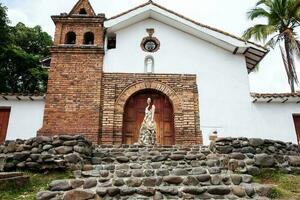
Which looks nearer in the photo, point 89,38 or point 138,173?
point 138,173

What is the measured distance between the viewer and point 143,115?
11.3 metres

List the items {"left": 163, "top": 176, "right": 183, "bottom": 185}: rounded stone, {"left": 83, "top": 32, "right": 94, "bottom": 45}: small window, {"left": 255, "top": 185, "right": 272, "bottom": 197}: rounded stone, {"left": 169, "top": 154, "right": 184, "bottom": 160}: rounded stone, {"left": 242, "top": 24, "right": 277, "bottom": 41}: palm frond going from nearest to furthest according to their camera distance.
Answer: {"left": 255, "top": 185, "right": 272, "bottom": 197}: rounded stone < {"left": 163, "top": 176, "right": 183, "bottom": 185}: rounded stone < {"left": 169, "top": 154, "right": 184, "bottom": 160}: rounded stone < {"left": 83, "top": 32, "right": 94, "bottom": 45}: small window < {"left": 242, "top": 24, "right": 277, "bottom": 41}: palm frond

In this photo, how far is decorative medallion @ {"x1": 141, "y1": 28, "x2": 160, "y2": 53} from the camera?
12.1 meters

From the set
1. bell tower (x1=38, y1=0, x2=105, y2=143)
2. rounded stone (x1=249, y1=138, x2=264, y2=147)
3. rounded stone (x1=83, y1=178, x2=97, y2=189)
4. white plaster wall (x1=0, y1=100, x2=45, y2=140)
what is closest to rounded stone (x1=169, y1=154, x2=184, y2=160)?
rounded stone (x1=249, y1=138, x2=264, y2=147)

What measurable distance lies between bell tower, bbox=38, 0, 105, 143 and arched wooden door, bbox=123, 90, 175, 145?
3.92ft

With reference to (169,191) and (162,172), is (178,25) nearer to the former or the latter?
(162,172)

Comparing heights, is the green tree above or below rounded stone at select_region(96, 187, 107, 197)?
above

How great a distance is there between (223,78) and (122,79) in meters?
4.09

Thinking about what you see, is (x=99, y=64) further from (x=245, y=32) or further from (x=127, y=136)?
(x=245, y=32)

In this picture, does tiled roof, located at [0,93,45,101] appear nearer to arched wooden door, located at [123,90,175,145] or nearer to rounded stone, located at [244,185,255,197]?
arched wooden door, located at [123,90,175,145]

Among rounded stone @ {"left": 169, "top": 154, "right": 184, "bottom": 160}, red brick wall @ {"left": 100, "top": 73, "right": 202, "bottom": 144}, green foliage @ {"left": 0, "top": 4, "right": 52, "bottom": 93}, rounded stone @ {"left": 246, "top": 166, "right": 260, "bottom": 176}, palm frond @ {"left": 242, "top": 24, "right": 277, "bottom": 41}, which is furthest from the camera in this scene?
green foliage @ {"left": 0, "top": 4, "right": 52, "bottom": 93}

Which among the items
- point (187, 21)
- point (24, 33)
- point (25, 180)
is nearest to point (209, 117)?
point (187, 21)

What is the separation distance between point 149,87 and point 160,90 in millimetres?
→ 452

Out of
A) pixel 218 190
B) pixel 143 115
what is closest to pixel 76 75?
pixel 143 115
